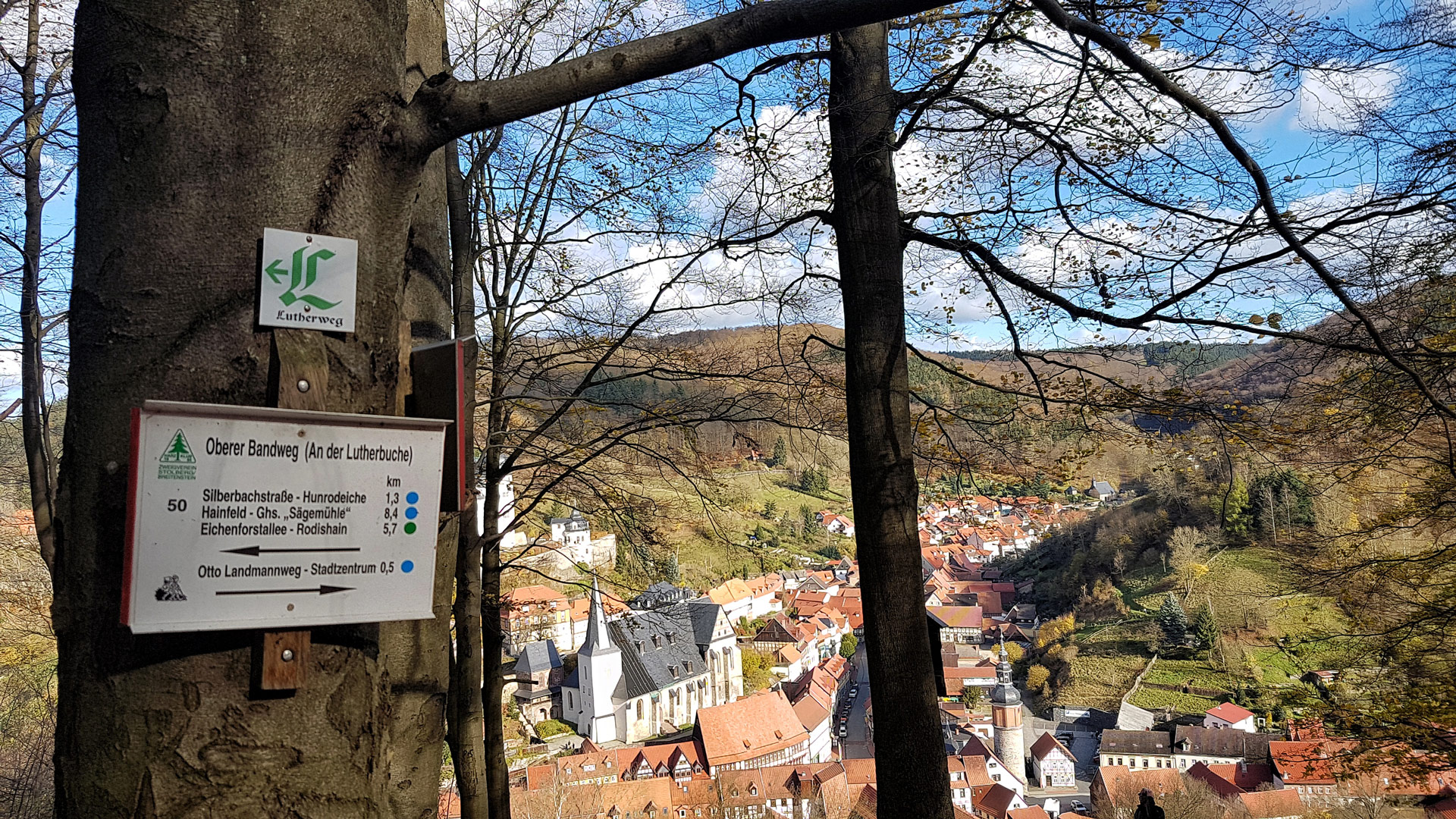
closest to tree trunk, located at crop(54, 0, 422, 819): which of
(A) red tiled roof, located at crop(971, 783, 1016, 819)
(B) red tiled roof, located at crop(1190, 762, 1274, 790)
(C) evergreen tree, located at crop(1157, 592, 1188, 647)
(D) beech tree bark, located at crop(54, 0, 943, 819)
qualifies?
(D) beech tree bark, located at crop(54, 0, 943, 819)

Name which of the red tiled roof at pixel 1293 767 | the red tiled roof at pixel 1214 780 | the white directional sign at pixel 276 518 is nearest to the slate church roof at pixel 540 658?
the red tiled roof at pixel 1214 780

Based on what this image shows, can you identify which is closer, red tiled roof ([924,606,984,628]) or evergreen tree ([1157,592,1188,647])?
evergreen tree ([1157,592,1188,647])

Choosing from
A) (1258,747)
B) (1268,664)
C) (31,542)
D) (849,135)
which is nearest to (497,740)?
(849,135)

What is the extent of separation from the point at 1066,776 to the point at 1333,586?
3064cm

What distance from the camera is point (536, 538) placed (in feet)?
25.6

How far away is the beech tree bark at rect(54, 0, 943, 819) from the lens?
3.56 ft

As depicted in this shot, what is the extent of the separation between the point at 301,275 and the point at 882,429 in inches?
124

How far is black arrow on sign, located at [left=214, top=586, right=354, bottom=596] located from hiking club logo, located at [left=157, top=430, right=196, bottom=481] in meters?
0.17

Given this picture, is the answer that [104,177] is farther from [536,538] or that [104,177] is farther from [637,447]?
[536,538]

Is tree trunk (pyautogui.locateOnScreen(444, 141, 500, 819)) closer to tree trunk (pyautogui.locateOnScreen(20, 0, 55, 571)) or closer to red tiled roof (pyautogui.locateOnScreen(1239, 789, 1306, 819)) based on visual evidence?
tree trunk (pyautogui.locateOnScreen(20, 0, 55, 571))

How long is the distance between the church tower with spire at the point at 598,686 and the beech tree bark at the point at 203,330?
37.6 m

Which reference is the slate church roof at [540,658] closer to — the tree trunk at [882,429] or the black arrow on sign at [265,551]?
the tree trunk at [882,429]

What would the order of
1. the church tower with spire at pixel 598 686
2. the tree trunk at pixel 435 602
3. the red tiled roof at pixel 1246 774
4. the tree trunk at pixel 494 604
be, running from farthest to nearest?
the church tower with spire at pixel 598 686 → the red tiled roof at pixel 1246 774 → the tree trunk at pixel 494 604 → the tree trunk at pixel 435 602

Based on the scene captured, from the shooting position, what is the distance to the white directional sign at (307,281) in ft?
3.92
